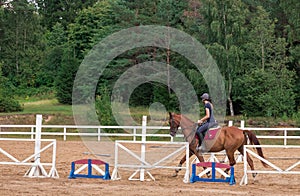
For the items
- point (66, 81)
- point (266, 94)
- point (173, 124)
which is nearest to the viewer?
point (173, 124)

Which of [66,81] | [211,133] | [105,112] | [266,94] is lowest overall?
[105,112]

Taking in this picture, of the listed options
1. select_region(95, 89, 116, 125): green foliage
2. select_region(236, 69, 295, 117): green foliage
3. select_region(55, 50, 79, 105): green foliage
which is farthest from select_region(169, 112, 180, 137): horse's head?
select_region(55, 50, 79, 105): green foliage

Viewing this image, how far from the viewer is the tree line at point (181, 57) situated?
38875 mm

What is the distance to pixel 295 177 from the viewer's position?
13906 mm

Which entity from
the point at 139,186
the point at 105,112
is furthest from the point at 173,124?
the point at 105,112

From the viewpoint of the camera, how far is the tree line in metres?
38.9

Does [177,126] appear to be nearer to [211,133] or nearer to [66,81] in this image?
[211,133]

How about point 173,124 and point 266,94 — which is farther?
point 266,94

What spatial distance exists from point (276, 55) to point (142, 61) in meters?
10.3

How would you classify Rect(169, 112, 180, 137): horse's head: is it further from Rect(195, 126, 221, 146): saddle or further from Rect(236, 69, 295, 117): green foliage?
Rect(236, 69, 295, 117): green foliage

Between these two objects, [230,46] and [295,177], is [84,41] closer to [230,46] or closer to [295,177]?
[230,46]

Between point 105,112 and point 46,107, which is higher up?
point 105,112

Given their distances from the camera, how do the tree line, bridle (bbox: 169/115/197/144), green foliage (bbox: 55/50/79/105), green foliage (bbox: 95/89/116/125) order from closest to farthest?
1. bridle (bbox: 169/115/197/144)
2. green foliage (bbox: 95/89/116/125)
3. the tree line
4. green foliage (bbox: 55/50/79/105)

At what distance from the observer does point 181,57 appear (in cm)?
4275
